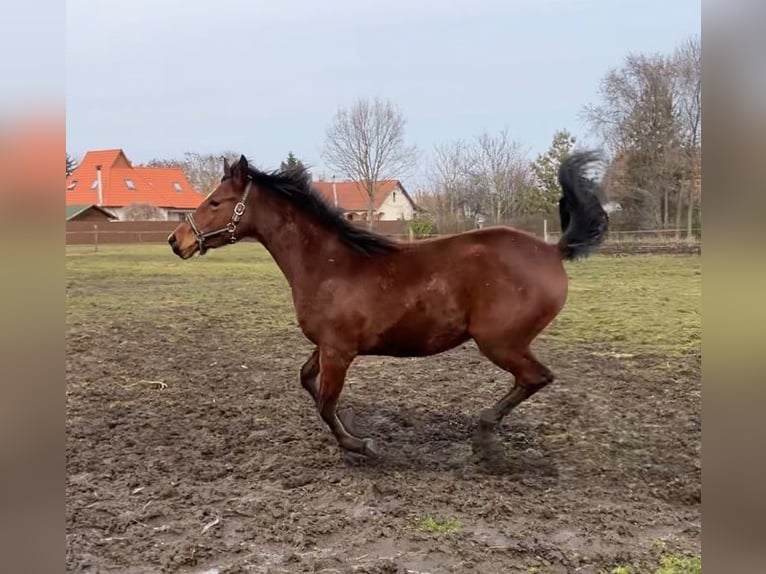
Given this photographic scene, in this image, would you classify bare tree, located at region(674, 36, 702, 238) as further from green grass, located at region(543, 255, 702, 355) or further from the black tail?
green grass, located at region(543, 255, 702, 355)

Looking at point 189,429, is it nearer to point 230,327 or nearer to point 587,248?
point 587,248

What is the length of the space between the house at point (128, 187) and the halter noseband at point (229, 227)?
730 centimetres

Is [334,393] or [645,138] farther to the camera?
[645,138]

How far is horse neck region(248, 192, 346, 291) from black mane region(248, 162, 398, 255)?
45 millimetres

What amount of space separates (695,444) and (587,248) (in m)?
1.57

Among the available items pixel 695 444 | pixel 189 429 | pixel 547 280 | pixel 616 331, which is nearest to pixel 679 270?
pixel 616 331

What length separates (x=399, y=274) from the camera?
3676 mm

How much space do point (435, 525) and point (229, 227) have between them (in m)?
2.10

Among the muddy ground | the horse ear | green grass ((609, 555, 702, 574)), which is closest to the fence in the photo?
the muddy ground

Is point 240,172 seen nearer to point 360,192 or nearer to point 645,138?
point 360,192

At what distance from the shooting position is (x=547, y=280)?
3627 millimetres

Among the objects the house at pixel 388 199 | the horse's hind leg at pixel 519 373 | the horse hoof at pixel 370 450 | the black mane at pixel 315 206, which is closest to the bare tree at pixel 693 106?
the horse's hind leg at pixel 519 373

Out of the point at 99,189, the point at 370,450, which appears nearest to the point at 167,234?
the point at 99,189

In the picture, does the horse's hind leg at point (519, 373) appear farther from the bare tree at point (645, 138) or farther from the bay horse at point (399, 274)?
the bare tree at point (645, 138)
